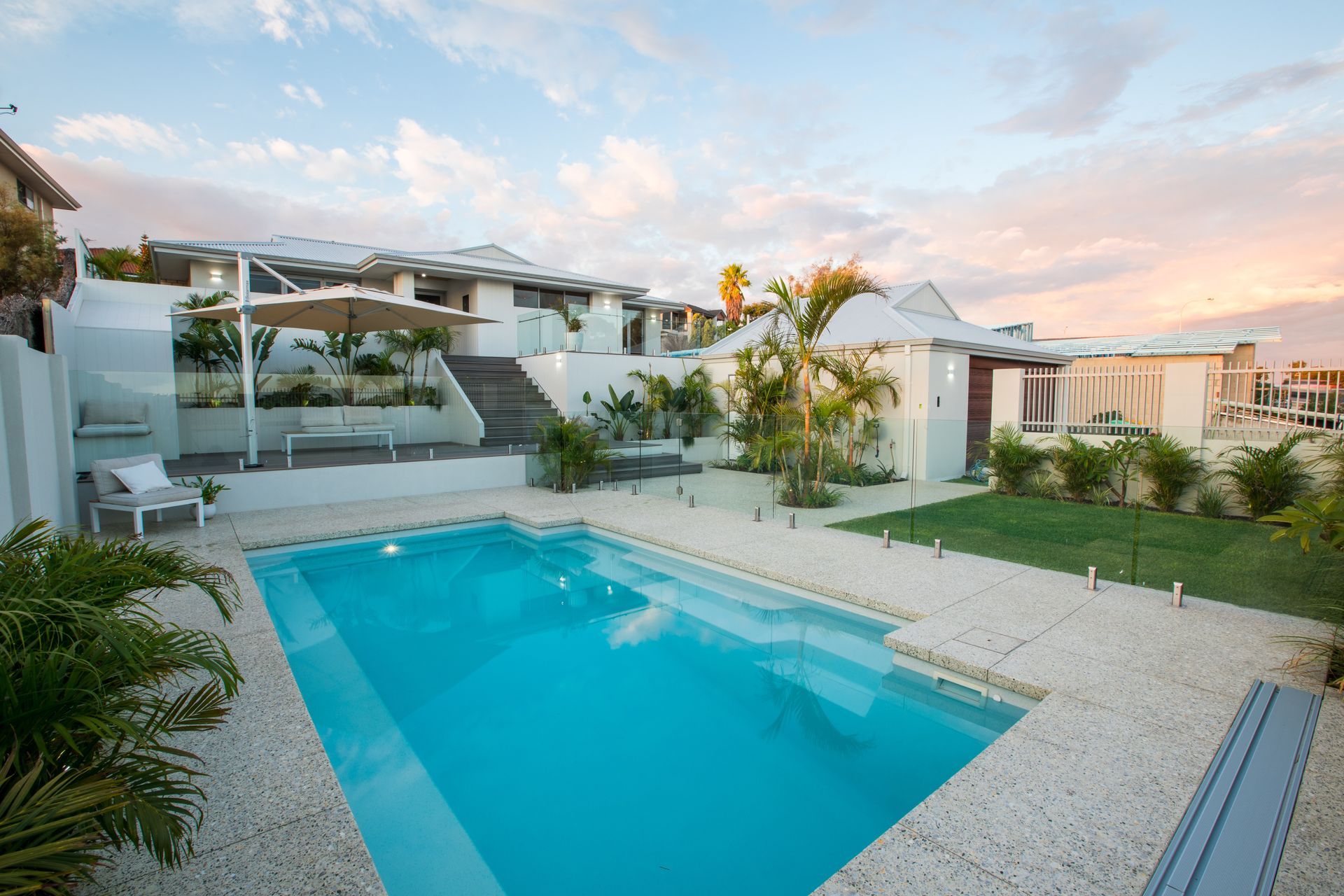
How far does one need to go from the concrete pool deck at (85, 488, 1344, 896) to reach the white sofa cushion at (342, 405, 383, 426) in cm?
610

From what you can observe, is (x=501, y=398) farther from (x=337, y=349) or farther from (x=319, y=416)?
(x=337, y=349)

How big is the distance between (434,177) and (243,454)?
7.94 meters

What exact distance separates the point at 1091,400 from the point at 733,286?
24.5m

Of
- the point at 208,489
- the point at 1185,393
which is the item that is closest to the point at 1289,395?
the point at 1185,393

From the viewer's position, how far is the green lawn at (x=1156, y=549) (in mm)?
4941

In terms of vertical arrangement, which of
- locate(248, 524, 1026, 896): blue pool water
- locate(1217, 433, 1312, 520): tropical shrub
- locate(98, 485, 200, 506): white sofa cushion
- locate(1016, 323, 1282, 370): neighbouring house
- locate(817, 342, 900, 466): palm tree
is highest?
locate(1016, 323, 1282, 370): neighbouring house

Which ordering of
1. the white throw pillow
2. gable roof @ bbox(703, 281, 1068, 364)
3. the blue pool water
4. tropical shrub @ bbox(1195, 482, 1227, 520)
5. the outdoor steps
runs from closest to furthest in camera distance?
the blue pool water → tropical shrub @ bbox(1195, 482, 1227, 520) → the white throw pillow → gable roof @ bbox(703, 281, 1068, 364) → the outdoor steps

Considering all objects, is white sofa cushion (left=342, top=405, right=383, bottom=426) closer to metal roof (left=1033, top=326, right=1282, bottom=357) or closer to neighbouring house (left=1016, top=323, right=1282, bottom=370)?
neighbouring house (left=1016, top=323, right=1282, bottom=370)

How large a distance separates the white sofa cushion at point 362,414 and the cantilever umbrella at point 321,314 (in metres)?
1.55

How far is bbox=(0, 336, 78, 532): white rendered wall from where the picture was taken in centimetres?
551

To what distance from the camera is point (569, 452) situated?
11.5 metres

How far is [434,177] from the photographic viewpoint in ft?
48.3

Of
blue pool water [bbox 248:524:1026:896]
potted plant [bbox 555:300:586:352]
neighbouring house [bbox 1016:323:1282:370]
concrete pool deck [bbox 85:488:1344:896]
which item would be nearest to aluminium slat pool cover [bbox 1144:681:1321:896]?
concrete pool deck [bbox 85:488:1344:896]

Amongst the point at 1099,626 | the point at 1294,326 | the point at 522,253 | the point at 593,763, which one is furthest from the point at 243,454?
the point at 1294,326
